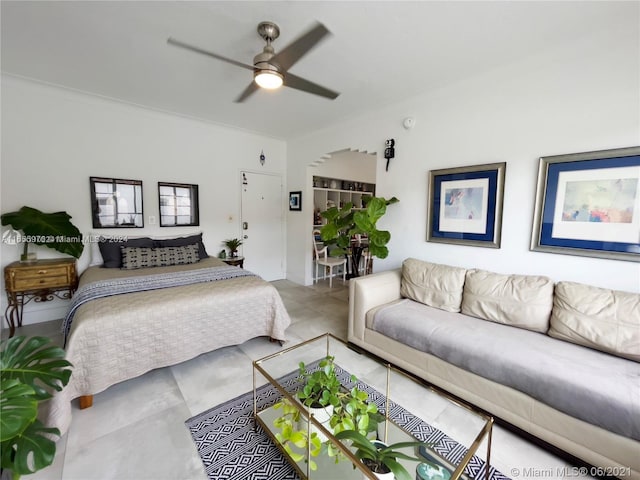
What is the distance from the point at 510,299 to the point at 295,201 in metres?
3.57

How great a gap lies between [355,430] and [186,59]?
2933 millimetres

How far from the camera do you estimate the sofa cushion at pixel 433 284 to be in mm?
2361

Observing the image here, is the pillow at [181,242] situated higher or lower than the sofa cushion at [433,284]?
higher

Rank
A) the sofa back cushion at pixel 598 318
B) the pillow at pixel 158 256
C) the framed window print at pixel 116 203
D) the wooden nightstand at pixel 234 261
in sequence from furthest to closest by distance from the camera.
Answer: the wooden nightstand at pixel 234 261 < the framed window print at pixel 116 203 < the pillow at pixel 158 256 < the sofa back cushion at pixel 598 318

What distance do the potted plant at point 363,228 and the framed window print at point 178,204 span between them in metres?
2.10

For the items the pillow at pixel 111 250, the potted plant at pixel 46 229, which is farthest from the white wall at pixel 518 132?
the potted plant at pixel 46 229

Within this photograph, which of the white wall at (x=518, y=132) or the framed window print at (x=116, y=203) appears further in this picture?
the framed window print at (x=116, y=203)

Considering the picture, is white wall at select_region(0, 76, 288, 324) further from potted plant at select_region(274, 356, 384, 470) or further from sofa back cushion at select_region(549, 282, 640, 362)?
sofa back cushion at select_region(549, 282, 640, 362)

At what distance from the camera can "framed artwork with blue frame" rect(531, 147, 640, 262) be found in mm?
1796

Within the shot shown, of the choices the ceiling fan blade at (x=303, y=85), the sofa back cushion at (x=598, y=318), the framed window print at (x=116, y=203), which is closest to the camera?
the sofa back cushion at (x=598, y=318)

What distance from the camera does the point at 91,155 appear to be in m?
3.24

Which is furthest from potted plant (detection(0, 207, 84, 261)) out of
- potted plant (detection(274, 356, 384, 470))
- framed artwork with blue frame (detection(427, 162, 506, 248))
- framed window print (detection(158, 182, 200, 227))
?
framed artwork with blue frame (detection(427, 162, 506, 248))

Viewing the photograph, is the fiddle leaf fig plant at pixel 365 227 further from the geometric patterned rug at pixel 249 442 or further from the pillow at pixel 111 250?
the pillow at pixel 111 250

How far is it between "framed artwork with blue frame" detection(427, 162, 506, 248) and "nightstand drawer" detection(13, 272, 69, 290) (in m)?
3.92
